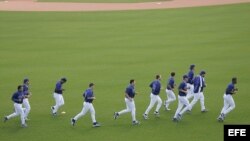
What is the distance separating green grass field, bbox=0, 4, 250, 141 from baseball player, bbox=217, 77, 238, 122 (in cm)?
40

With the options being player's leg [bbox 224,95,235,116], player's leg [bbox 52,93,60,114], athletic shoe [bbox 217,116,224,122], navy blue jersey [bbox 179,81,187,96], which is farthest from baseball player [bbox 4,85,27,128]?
player's leg [bbox 224,95,235,116]

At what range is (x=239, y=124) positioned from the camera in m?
19.5

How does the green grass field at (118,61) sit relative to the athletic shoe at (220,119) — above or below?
above

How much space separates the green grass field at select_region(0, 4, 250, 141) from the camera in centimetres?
1980

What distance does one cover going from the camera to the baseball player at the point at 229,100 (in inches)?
772

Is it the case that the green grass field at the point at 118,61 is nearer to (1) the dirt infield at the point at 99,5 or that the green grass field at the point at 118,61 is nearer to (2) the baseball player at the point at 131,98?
(2) the baseball player at the point at 131,98

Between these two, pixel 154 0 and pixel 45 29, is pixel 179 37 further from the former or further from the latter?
pixel 154 0

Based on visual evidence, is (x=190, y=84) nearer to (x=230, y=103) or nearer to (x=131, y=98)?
(x=230, y=103)

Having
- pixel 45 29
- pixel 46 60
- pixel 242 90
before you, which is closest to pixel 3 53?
pixel 46 60

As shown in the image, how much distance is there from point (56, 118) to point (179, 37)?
19.7 m

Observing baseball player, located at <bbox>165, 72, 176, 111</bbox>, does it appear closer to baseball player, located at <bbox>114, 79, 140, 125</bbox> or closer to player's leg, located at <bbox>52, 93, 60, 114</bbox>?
baseball player, located at <bbox>114, 79, 140, 125</bbox>

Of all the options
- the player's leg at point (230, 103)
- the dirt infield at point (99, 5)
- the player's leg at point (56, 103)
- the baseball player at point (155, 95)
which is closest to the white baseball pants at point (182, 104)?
the baseball player at point (155, 95)

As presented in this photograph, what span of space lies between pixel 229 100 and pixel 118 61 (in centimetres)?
1332

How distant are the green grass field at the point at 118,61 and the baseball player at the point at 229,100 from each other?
40 centimetres
